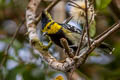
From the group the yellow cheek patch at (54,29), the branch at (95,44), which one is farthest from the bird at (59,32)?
the branch at (95,44)

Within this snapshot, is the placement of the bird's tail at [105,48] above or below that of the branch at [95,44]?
above

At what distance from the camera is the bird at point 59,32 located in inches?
71.8

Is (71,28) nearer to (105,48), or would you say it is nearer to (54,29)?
(54,29)

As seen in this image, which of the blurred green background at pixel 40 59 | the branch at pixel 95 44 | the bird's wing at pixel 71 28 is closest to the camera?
the branch at pixel 95 44

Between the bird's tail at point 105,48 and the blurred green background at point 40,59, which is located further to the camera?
the blurred green background at point 40,59

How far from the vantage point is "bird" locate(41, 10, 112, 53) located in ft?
5.98

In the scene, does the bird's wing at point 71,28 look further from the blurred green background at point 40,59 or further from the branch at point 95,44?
the branch at point 95,44

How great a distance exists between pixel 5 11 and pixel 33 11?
4.97ft

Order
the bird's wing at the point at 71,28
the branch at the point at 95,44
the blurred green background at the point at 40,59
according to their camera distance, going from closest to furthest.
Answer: the branch at the point at 95,44
the bird's wing at the point at 71,28
the blurred green background at the point at 40,59

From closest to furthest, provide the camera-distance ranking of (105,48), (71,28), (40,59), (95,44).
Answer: (95,44) → (105,48) → (71,28) → (40,59)

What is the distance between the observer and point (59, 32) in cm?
189

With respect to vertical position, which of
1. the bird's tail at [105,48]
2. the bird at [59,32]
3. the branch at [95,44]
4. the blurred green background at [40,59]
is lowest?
the branch at [95,44]

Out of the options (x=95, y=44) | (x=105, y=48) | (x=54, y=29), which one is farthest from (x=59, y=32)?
(x=95, y=44)

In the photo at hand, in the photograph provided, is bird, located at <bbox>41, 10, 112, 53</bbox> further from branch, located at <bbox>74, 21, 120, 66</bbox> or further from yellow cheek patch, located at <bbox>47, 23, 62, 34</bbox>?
branch, located at <bbox>74, 21, 120, 66</bbox>
